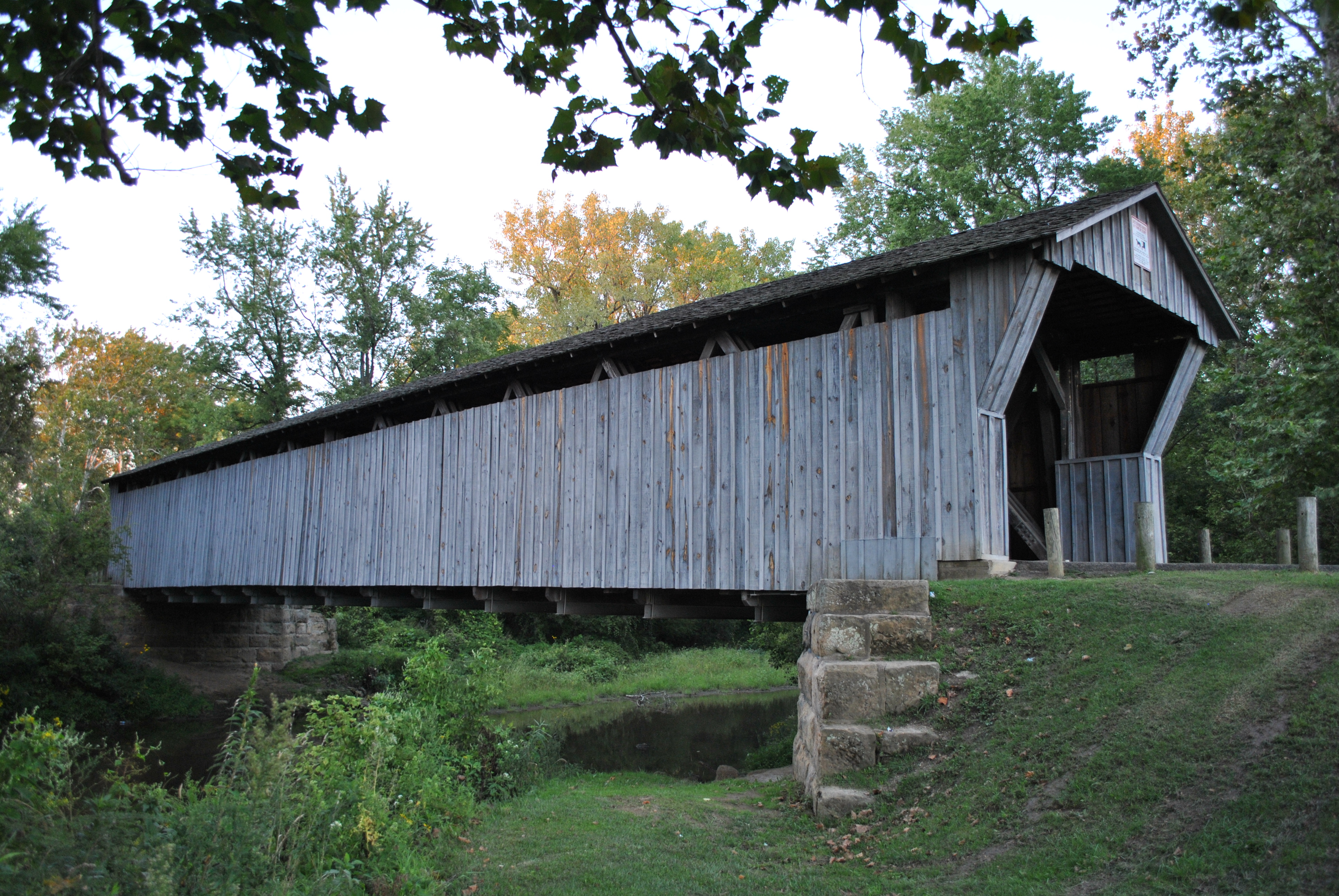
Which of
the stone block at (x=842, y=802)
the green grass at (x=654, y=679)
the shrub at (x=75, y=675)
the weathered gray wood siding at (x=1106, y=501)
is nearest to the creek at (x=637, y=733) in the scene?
the shrub at (x=75, y=675)

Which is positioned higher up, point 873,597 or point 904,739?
point 873,597

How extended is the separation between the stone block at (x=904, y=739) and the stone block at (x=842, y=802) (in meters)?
0.28

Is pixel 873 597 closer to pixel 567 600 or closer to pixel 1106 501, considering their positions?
pixel 1106 501

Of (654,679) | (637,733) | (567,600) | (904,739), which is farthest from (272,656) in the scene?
(904,739)

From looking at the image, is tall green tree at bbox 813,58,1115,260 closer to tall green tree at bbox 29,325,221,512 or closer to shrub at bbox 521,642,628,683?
shrub at bbox 521,642,628,683

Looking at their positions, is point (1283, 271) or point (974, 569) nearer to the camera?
point (974, 569)

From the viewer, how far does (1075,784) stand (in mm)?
3990

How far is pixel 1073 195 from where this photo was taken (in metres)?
18.2

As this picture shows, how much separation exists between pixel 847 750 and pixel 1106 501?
499cm

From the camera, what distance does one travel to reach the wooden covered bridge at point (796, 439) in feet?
21.5

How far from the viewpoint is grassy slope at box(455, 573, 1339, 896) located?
11.2ft

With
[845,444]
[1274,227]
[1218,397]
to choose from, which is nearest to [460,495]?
[845,444]

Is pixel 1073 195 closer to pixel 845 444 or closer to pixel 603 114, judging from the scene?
pixel 845 444

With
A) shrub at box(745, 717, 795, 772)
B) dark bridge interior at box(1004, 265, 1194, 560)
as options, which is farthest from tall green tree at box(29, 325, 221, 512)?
dark bridge interior at box(1004, 265, 1194, 560)
